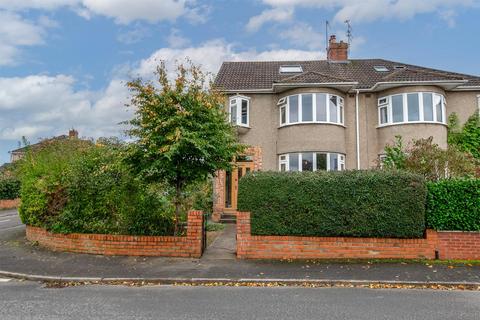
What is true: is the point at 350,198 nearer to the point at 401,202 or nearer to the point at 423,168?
the point at 401,202

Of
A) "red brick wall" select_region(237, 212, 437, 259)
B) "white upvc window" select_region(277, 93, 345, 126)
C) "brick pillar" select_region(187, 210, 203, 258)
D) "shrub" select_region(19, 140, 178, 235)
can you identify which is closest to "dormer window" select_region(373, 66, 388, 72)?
"white upvc window" select_region(277, 93, 345, 126)

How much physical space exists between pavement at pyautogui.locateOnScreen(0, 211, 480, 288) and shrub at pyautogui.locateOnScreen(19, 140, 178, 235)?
850mm

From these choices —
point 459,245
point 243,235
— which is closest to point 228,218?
point 243,235

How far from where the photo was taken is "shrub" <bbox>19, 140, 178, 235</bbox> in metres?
9.51

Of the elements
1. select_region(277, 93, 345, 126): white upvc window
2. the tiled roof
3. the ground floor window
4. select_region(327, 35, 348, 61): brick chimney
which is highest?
select_region(327, 35, 348, 61): brick chimney

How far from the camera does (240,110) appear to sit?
54.9ft

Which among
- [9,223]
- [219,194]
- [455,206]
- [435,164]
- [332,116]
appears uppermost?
[332,116]

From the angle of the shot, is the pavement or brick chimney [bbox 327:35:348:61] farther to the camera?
brick chimney [bbox 327:35:348:61]

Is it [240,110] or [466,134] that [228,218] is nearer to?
[240,110]

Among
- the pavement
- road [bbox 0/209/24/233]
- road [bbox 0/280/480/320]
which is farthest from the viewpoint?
road [bbox 0/209/24/233]

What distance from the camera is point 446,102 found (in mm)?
17031

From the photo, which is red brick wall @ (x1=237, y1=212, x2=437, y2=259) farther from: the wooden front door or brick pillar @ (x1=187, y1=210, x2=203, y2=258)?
the wooden front door

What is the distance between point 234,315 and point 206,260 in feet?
12.0

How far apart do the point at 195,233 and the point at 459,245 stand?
6411 mm
